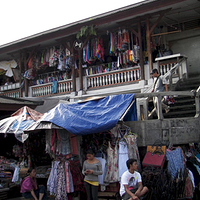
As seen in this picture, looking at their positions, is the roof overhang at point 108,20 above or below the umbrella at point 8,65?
above

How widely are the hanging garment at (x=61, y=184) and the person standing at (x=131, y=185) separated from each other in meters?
2.04

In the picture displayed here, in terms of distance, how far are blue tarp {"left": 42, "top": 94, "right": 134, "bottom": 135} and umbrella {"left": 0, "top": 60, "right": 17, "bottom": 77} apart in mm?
9645

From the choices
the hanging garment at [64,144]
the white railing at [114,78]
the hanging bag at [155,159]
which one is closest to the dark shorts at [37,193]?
the hanging garment at [64,144]

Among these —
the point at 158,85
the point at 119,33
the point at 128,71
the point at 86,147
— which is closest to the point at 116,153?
the point at 86,147

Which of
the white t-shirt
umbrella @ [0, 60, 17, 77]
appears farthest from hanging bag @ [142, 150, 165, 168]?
umbrella @ [0, 60, 17, 77]

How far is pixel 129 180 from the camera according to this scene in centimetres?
548

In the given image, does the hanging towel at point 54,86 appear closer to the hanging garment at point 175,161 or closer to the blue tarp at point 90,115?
the blue tarp at point 90,115

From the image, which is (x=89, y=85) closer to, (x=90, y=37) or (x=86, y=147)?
(x=90, y=37)

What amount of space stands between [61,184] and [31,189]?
2.55 feet

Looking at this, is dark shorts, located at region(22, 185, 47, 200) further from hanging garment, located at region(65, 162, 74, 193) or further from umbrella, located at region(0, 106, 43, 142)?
→ umbrella, located at region(0, 106, 43, 142)

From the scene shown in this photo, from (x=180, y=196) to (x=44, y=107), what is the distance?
6268 mm

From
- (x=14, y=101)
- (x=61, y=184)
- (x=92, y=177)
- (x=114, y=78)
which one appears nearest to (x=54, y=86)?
(x=14, y=101)

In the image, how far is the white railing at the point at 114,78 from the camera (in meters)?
12.0

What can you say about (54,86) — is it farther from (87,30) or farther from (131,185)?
(131,185)
